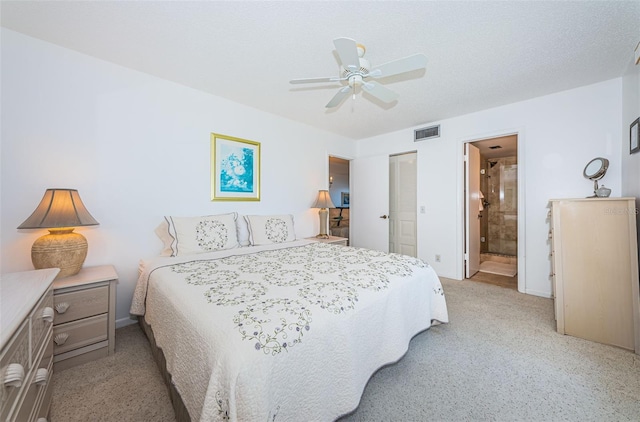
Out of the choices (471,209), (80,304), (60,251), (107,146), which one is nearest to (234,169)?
(107,146)

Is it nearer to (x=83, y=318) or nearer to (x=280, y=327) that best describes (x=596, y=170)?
(x=280, y=327)

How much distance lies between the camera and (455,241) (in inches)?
143

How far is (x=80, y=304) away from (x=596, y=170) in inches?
187

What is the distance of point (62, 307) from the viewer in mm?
1642

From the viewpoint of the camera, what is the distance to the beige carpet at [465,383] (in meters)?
1.33

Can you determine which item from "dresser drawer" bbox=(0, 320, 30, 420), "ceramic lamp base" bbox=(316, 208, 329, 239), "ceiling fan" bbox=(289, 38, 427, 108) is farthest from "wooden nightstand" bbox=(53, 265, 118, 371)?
"ceramic lamp base" bbox=(316, 208, 329, 239)

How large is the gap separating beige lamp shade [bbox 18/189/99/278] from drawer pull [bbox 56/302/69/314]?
263 mm

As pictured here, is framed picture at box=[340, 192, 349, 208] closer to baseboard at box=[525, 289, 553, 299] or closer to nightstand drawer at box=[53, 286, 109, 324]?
baseboard at box=[525, 289, 553, 299]

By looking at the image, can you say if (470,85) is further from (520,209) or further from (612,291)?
(612,291)

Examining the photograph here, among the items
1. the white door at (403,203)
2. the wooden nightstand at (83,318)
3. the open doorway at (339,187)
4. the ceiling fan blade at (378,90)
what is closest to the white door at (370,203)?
the white door at (403,203)

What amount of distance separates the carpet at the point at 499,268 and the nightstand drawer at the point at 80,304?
5.02m

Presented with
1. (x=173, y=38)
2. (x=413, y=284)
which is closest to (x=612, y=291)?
(x=413, y=284)

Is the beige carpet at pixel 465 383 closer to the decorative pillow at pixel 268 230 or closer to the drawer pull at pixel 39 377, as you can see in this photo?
the drawer pull at pixel 39 377

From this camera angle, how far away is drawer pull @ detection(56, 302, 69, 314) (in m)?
1.63
